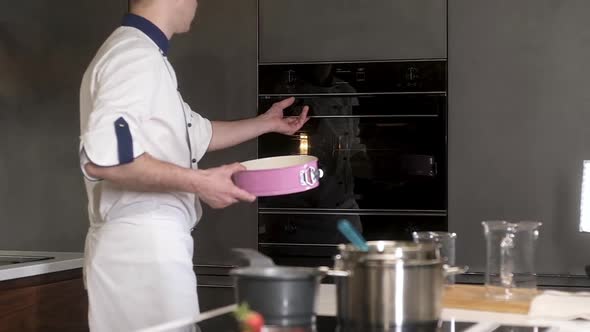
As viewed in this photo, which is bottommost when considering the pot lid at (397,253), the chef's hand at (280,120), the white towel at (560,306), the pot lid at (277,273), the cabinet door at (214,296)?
the cabinet door at (214,296)

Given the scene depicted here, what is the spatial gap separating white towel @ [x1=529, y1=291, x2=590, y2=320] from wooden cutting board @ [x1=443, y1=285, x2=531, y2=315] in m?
0.02

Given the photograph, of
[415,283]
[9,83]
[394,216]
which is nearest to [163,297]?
[415,283]

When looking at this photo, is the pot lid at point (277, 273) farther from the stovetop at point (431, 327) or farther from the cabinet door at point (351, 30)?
the cabinet door at point (351, 30)

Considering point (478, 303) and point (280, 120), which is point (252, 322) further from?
point (280, 120)

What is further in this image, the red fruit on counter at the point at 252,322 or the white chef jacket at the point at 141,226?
the white chef jacket at the point at 141,226

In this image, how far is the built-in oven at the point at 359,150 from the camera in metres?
2.70

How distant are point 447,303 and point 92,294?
2.45 ft

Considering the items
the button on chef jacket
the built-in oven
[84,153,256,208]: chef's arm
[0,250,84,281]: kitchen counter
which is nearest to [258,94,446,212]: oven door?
the built-in oven

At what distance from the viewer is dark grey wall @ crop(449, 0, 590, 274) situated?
2.57 metres

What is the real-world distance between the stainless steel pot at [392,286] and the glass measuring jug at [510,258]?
20.5 inches

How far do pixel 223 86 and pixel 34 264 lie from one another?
34.2 inches

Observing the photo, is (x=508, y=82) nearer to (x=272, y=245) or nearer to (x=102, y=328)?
(x=272, y=245)

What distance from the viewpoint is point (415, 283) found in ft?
3.18

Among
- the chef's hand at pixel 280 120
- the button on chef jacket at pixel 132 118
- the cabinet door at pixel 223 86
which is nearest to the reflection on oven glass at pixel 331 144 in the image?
the cabinet door at pixel 223 86
